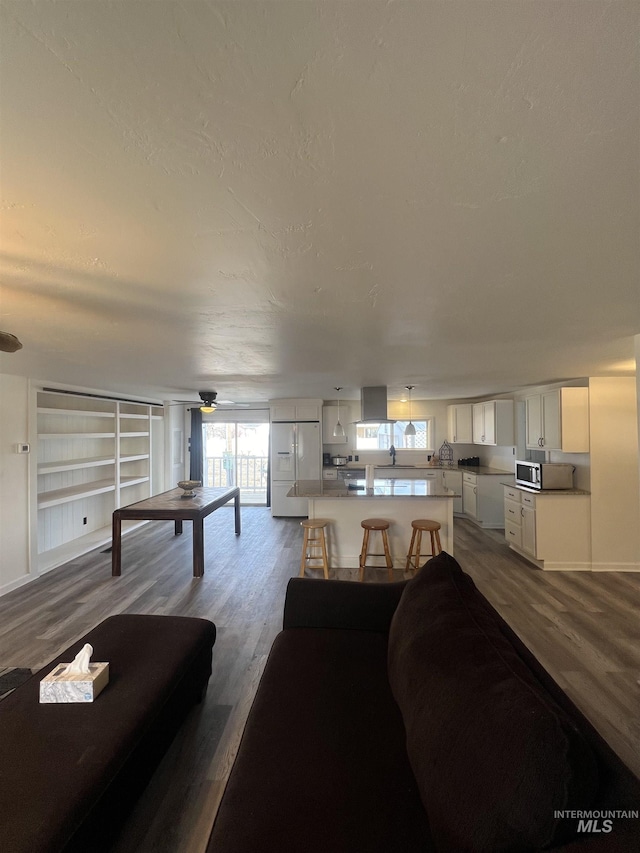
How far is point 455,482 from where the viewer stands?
6938 mm

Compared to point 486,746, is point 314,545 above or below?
below

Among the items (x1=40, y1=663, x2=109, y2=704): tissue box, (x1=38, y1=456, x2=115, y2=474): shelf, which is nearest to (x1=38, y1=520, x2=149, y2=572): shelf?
(x1=38, y1=456, x2=115, y2=474): shelf

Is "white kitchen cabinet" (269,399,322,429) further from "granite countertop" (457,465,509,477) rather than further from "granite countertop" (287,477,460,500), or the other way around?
"granite countertop" (457,465,509,477)

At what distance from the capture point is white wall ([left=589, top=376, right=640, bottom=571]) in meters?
4.28

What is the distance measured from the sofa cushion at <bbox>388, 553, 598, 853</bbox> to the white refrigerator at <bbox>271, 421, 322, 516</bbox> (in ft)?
18.4

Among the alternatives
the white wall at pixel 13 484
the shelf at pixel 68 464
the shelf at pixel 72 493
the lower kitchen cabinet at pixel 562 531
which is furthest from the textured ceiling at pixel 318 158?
the shelf at pixel 72 493

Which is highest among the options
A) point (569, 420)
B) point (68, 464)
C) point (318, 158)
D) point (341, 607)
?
point (318, 158)

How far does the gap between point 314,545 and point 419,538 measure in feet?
4.00

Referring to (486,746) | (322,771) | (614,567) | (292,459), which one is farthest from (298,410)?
(486,746)

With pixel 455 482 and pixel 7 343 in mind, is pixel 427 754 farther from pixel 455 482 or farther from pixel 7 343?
pixel 455 482

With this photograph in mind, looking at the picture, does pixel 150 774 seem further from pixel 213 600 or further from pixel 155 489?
pixel 155 489

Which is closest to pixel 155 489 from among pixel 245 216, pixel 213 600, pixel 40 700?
pixel 213 600

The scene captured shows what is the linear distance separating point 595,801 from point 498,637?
0.49m

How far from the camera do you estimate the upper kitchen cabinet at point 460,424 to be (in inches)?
273
